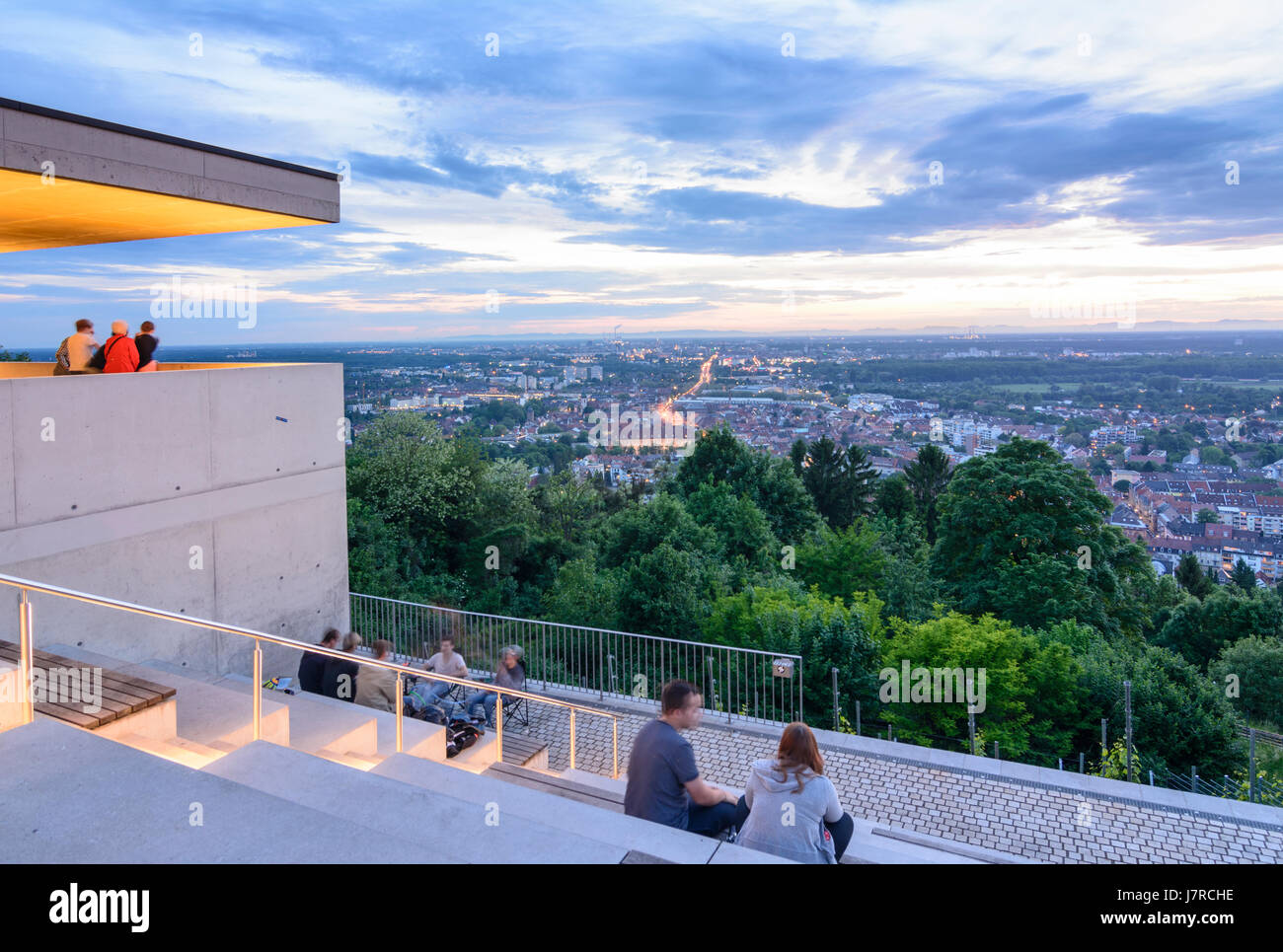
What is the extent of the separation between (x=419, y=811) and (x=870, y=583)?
2523cm

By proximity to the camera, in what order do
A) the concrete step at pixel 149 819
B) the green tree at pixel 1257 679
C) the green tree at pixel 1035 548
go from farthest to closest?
the green tree at pixel 1257 679 → the green tree at pixel 1035 548 → the concrete step at pixel 149 819

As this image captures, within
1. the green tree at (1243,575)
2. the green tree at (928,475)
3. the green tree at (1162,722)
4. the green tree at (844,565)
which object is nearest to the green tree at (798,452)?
the green tree at (928,475)

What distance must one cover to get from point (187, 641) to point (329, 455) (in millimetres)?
3277

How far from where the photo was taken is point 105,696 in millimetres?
4922

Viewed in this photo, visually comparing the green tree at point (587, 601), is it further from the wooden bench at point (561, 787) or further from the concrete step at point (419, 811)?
the concrete step at point (419, 811)

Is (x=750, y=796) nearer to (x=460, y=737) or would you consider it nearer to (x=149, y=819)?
(x=149, y=819)

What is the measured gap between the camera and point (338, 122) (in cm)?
2280

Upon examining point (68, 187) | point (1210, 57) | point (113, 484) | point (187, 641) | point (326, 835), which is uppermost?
point (1210, 57)

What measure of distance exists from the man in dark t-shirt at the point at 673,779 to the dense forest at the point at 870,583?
873 cm

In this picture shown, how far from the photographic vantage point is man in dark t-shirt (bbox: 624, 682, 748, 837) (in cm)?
446

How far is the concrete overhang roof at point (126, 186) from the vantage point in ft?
25.9

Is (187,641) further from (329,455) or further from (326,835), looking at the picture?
(326,835)

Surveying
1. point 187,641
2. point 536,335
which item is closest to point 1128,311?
point 187,641

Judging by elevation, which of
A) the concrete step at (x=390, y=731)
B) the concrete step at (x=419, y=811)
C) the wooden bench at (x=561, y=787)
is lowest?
the wooden bench at (x=561, y=787)
